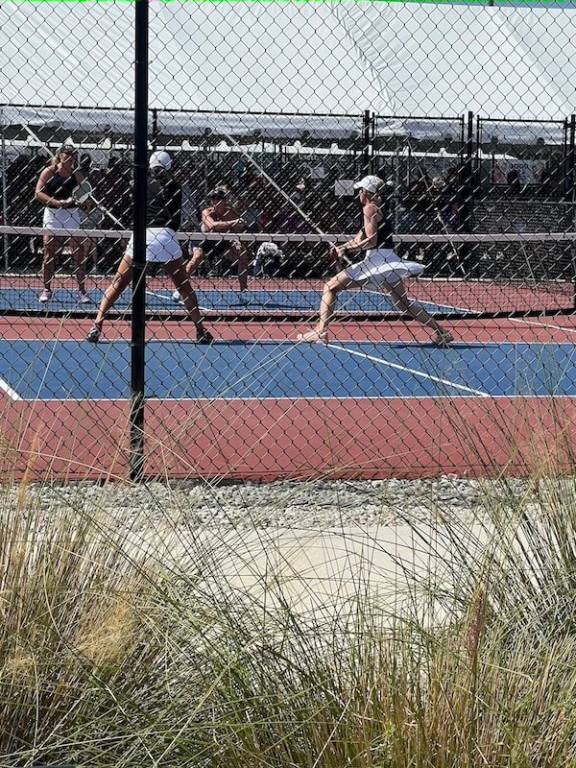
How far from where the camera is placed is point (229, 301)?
1797 centimetres

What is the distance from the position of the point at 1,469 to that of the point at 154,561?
0.67m

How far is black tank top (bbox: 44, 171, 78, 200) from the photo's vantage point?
52.0 ft

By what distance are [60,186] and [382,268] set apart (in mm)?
5664

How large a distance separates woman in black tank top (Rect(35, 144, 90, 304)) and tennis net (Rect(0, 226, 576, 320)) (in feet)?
0.26

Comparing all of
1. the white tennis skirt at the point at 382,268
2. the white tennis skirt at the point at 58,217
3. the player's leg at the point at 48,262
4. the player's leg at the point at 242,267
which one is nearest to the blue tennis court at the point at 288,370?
the white tennis skirt at the point at 382,268

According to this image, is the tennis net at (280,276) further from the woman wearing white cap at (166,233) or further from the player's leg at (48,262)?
the woman wearing white cap at (166,233)

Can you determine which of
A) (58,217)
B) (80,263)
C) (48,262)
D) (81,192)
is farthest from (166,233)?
(58,217)

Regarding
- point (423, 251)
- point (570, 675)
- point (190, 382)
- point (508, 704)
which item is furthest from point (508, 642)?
point (423, 251)

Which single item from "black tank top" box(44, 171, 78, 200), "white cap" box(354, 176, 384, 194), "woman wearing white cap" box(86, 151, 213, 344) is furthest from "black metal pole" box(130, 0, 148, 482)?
"black tank top" box(44, 171, 78, 200)

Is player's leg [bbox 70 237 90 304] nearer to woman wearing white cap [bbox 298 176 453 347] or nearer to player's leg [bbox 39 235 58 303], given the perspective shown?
player's leg [bbox 39 235 58 303]

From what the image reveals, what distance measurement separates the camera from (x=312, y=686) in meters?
2.72

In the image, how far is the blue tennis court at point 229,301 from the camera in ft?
52.4

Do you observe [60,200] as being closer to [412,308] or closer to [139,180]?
[412,308]

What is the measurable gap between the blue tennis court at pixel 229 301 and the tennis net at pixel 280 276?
0.06 feet
